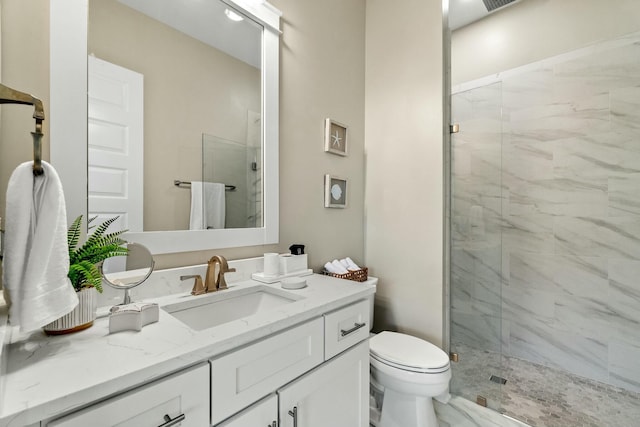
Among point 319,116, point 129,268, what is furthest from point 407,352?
point 319,116

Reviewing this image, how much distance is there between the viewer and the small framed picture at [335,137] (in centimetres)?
183

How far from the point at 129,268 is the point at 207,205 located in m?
0.40

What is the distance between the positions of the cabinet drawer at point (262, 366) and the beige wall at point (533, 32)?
80.2 inches

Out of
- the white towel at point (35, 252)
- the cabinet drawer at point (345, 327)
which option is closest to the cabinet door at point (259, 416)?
the cabinet drawer at point (345, 327)

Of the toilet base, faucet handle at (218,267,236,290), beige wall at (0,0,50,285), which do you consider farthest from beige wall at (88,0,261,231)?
the toilet base

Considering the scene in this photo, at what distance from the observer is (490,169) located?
198 centimetres

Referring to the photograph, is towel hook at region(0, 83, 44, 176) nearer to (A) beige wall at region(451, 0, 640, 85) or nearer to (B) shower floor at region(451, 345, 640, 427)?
(B) shower floor at region(451, 345, 640, 427)

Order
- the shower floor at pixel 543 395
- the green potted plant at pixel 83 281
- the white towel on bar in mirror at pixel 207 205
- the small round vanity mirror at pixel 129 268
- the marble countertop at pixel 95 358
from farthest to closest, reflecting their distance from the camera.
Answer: the shower floor at pixel 543 395, the white towel on bar in mirror at pixel 207 205, the small round vanity mirror at pixel 129 268, the green potted plant at pixel 83 281, the marble countertop at pixel 95 358

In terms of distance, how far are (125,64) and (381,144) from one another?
1.52 meters

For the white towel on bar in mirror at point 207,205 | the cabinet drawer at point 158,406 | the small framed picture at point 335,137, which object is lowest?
the cabinet drawer at point 158,406

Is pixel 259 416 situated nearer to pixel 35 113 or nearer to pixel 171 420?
pixel 171 420

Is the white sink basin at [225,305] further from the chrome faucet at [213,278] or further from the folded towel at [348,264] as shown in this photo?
the folded towel at [348,264]

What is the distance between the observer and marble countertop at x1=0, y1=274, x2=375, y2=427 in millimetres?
501

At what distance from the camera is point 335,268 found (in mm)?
1792
